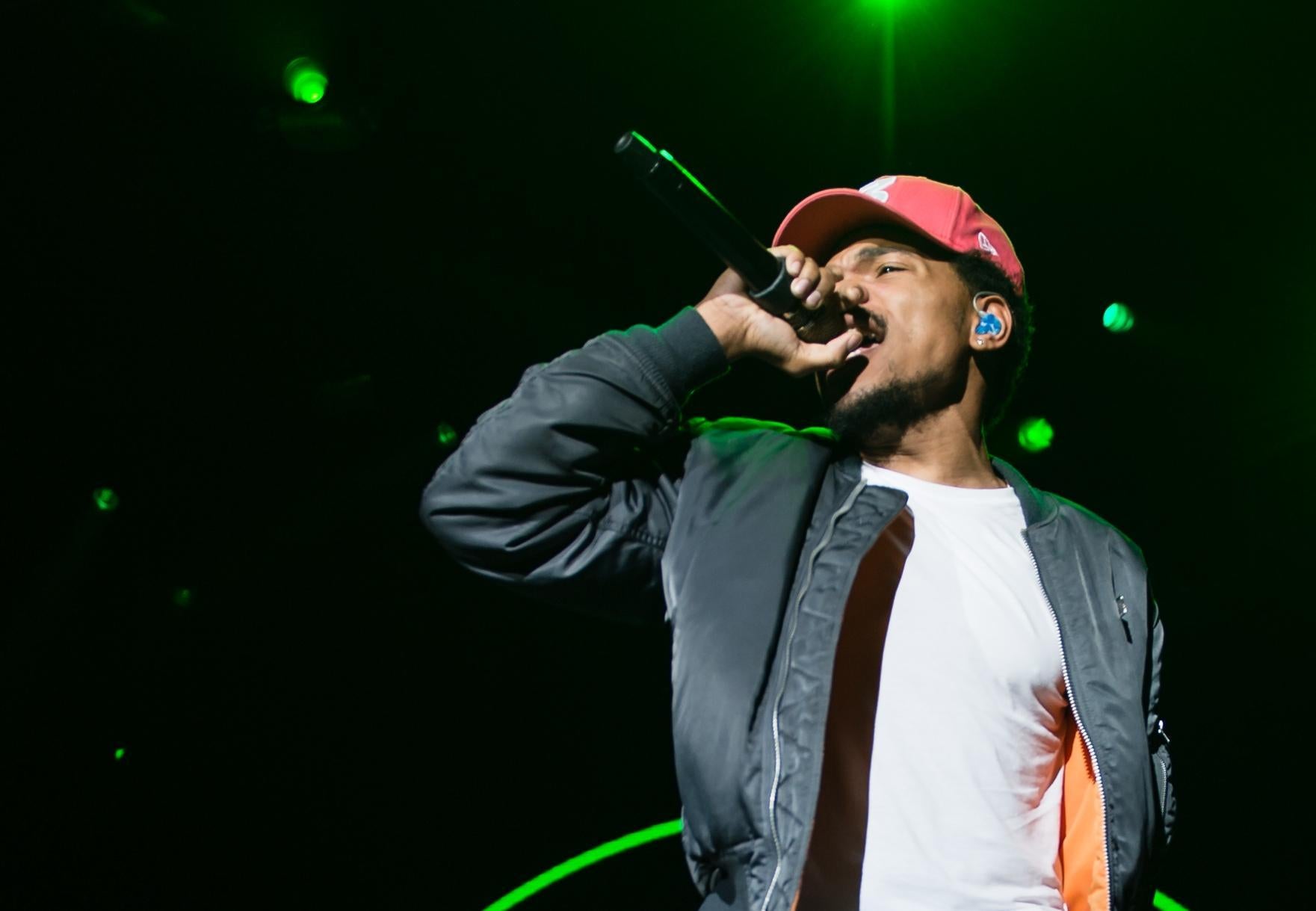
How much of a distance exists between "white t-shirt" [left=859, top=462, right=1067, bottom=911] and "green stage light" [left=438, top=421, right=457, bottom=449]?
1491mm

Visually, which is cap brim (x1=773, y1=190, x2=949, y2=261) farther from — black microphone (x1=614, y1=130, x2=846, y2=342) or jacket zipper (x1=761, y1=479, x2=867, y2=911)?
jacket zipper (x1=761, y1=479, x2=867, y2=911)

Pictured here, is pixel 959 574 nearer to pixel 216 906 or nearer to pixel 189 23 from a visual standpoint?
pixel 216 906

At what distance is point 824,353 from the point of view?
1.54 metres

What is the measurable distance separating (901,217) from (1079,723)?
38.5 inches

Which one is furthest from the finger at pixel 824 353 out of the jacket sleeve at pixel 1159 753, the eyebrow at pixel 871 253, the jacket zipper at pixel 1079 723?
the jacket sleeve at pixel 1159 753

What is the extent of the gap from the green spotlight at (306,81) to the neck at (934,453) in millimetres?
1692

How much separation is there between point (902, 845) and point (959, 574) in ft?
1.45

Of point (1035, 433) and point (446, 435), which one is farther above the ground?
point (446, 435)

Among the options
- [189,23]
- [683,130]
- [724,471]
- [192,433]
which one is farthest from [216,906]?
[683,130]

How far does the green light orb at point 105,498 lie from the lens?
7.99 feet

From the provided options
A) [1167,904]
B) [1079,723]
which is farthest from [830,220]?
[1167,904]

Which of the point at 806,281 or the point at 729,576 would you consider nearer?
the point at 729,576

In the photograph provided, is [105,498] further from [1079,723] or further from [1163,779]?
[1163,779]

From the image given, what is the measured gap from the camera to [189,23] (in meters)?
2.24
